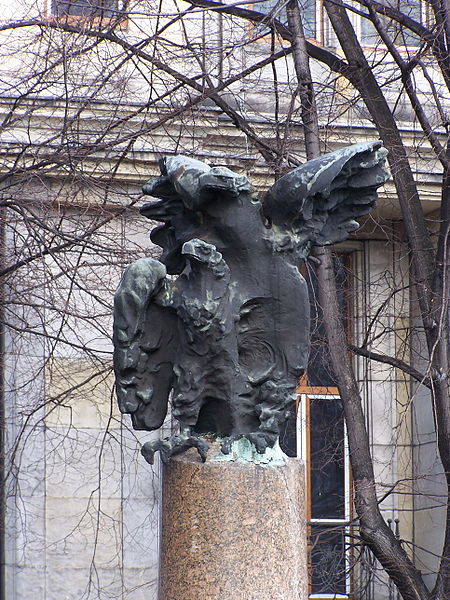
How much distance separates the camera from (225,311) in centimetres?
411

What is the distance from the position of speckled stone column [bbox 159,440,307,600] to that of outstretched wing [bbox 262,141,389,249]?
2.81ft

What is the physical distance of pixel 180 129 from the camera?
26.7 ft

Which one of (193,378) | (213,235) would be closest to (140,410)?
(193,378)

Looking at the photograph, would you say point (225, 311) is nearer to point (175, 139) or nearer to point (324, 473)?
point (175, 139)

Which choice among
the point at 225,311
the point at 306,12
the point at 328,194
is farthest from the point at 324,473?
the point at 225,311

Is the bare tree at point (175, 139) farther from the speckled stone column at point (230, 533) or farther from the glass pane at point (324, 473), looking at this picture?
the speckled stone column at point (230, 533)

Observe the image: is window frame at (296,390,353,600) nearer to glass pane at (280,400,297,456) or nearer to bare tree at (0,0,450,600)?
glass pane at (280,400,297,456)

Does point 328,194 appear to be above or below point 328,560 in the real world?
above

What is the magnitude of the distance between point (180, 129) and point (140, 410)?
13.7ft

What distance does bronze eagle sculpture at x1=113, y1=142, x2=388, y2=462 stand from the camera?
13.5ft

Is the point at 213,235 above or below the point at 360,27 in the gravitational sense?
below

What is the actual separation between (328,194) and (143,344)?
0.85m

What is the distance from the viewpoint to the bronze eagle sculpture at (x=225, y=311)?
4113 millimetres

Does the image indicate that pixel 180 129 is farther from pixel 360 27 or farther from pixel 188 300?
pixel 188 300
